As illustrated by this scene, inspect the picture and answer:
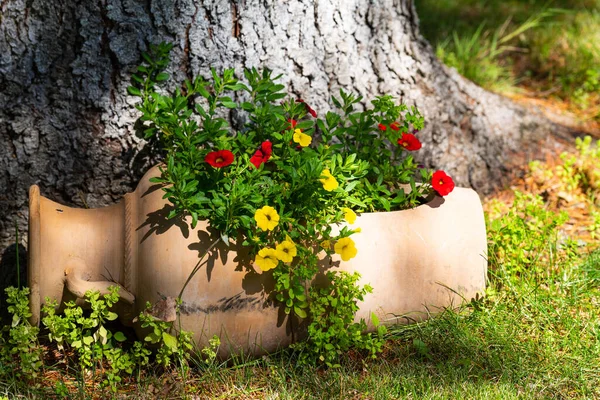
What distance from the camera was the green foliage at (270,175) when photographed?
7.39ft

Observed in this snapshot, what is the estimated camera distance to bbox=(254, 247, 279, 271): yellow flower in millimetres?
2186

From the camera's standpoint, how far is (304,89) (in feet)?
9.39

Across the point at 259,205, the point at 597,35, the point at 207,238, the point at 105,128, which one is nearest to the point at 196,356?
the point at 207,238

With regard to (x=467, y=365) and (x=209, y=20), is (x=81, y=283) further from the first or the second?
(x=467, y=365)

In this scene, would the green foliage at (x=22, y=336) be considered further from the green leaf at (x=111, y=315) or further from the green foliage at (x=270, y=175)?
the green foliage at (x=270, y=175)

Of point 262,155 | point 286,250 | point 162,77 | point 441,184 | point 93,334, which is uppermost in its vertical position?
point 162,77

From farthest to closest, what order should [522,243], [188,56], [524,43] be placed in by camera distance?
1. [524,43]
2. [522,243]
3. [188,56]

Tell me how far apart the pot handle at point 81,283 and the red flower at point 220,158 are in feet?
1.72

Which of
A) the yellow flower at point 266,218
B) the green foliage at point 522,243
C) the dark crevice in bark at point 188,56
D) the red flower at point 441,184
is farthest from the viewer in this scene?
the green foliage at point 522,243

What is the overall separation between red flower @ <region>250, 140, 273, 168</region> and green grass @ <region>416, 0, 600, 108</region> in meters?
2.08

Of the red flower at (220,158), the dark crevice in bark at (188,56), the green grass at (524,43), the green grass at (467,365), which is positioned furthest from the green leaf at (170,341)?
the green grass at (524,43)

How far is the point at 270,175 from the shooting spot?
2488 mm

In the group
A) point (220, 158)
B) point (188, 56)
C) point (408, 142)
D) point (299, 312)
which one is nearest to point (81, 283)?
point (220, 158)

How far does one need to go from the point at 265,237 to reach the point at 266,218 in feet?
0.37
